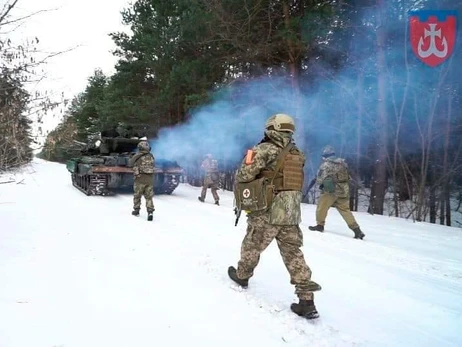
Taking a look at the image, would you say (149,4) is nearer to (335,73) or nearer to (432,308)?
(335,73)

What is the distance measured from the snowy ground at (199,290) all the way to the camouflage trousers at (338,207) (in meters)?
0.34

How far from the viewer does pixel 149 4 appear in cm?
1834

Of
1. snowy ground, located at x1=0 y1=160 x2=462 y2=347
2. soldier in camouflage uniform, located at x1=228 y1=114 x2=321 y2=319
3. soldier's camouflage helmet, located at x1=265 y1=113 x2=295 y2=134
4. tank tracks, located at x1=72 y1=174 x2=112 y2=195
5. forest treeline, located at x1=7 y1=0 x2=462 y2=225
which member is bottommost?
snowy ground, located at x1=0 y1=160 x2=462 y2=347

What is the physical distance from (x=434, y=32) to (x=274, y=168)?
8.41 metres

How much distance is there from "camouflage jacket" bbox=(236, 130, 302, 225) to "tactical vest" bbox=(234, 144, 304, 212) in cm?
4

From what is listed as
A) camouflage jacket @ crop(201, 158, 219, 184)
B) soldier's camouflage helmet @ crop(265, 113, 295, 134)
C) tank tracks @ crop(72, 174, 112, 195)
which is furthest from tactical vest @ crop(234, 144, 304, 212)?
tank tracks @ crop(72, 174, 112, 195)

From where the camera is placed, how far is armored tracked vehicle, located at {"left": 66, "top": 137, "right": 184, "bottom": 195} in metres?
11.0

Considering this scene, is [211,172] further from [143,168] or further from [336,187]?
[336,187]

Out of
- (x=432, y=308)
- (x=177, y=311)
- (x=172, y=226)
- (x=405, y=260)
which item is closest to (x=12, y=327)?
(x=177, y=311)

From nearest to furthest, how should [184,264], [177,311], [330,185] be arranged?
[177,311]
[184,264]
[330,185]

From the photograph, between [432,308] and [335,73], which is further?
A: [335,73]

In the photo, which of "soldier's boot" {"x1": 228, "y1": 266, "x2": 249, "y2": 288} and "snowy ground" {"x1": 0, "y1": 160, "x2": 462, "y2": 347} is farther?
"soldier's boot" {"x1": 228, "y1": 266, "x2": 249, "y2": 288}

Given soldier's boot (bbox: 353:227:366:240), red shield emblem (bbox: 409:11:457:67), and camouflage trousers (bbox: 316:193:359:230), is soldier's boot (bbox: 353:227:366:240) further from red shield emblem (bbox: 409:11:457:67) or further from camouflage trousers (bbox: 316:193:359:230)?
red shield emblem (bbox: 409:11:457:67)

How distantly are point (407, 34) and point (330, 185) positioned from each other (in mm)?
6260
